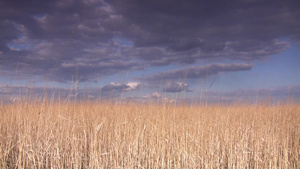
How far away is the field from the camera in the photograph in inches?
172

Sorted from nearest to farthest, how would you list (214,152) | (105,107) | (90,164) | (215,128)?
1. (90,164)
2. (214,152)
3. (215,128)
4. (105,107)

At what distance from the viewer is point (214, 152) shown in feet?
15.9

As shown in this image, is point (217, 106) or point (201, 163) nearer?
point (201, 163)

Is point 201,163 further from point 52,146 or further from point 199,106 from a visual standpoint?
point 52,146

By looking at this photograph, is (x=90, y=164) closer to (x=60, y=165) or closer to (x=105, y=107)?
(x=60, y=165)

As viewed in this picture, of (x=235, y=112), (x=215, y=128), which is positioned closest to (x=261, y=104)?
(x=235, y=112)

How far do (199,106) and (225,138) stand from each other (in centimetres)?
98

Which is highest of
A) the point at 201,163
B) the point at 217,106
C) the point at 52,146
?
the point at 217,106

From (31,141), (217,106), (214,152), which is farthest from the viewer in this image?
(217,106)

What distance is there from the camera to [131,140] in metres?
4.56

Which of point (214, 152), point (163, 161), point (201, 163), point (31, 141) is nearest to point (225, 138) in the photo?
point (214, 152)

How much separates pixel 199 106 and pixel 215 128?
60 cm

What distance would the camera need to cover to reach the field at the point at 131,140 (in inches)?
172

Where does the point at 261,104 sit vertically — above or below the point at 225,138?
above
